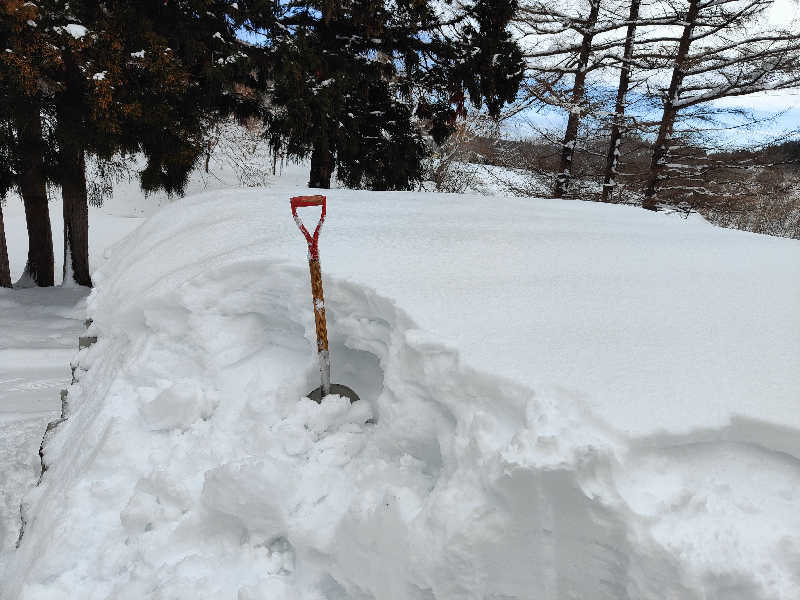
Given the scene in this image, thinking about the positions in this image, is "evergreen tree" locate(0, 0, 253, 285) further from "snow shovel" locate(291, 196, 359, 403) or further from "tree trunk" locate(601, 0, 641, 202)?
"tree trunk" locate(601, 0, 641, 202)

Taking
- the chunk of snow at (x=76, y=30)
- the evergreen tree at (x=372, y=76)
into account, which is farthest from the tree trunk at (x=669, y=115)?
the chunk of snow at (x=76, y=30)

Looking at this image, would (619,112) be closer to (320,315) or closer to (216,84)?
(216,84)

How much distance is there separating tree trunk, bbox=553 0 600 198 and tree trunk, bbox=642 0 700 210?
1.75m

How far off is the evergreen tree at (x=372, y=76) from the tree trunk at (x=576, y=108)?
306cm

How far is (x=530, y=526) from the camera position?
1391mm

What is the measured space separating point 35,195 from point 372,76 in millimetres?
6139

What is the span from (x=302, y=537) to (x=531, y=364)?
3.45 feet

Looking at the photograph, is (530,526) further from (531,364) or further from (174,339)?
(174,339)

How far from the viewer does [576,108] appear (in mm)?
10078

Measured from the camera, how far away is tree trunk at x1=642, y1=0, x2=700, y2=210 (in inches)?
396

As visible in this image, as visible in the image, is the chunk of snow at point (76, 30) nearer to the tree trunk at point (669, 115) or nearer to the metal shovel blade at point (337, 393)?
the metal shovel blade at point (337, 393)

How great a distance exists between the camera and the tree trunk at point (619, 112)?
10.4 meters

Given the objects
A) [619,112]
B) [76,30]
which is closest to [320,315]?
[76,30]

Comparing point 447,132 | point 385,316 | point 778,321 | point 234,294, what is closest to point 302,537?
point 385,316
